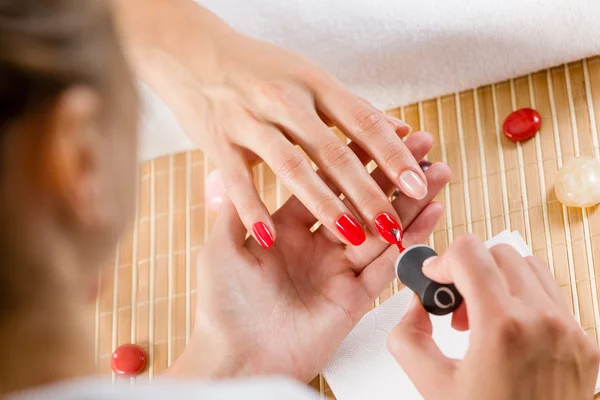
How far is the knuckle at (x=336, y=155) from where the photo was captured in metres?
0.82

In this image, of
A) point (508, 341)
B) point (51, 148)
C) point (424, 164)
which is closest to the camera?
point (51, 148)

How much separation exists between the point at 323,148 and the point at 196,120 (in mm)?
197

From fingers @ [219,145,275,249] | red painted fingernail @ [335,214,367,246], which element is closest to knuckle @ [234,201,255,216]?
fingers @ [219,145,275,249]

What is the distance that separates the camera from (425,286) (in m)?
0.65

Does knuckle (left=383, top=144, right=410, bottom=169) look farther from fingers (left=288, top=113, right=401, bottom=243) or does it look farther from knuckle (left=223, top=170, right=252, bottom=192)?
knuckle (left=223, top=170, right=252, bottom=192)

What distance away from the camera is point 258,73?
2.92 ft

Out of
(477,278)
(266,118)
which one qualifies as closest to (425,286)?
(477,278)

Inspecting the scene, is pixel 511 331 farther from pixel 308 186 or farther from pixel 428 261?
pixel 308 186

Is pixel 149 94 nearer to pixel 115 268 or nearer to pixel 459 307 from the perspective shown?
pixel 115 268

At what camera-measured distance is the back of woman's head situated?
389 mm

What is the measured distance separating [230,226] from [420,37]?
1.16 ft

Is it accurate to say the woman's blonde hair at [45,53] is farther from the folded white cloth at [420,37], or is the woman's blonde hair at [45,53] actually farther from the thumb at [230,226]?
the folded white cloth at [420,37]

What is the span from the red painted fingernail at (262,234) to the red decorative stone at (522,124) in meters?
0.35

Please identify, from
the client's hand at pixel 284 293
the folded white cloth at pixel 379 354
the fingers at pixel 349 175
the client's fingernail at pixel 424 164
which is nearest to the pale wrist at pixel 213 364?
the client's hand at pixel 284 293
